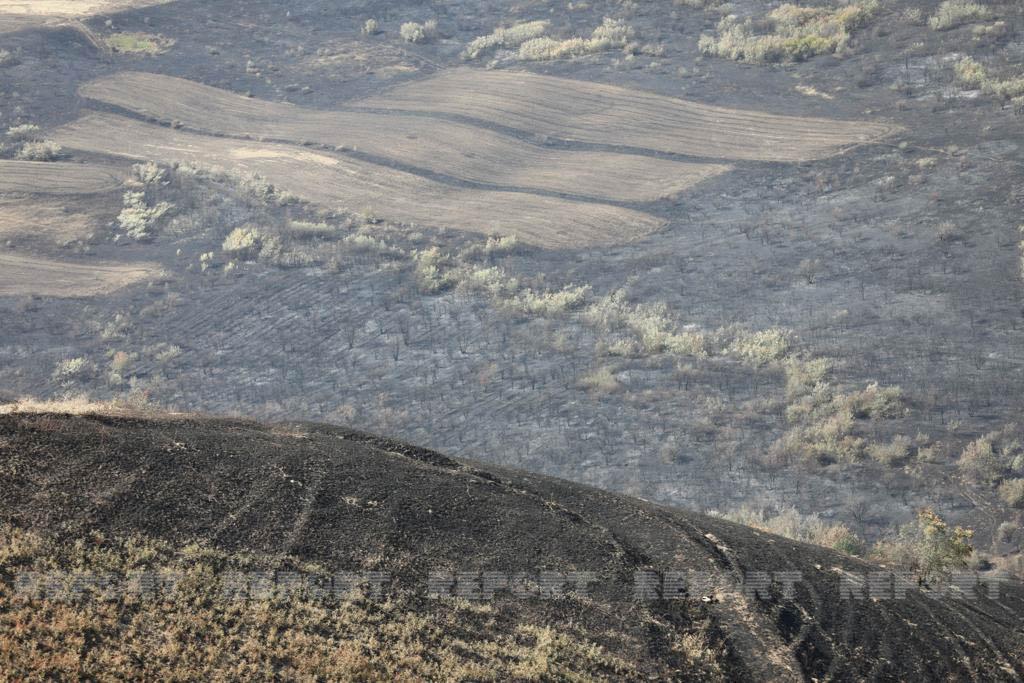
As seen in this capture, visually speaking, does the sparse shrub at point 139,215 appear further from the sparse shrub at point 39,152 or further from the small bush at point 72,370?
the small bush at point 72,370

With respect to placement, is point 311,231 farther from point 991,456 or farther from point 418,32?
point 991,456

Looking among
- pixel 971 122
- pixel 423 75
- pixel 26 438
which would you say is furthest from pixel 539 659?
pixel 423 75

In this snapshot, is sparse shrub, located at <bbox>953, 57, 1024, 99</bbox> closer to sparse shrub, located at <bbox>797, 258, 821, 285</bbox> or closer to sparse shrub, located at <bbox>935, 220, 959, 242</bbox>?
sparse shrub, located at <bbox>935, 220, 959, 242</bbox>

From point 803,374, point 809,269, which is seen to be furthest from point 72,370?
point 809,269

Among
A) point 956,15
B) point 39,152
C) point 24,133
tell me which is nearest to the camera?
point 39,152

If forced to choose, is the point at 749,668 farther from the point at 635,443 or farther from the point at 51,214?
the point at 51,214

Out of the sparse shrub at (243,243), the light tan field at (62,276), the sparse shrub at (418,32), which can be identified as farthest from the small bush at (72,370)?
the sparse shrub at (418,32)
